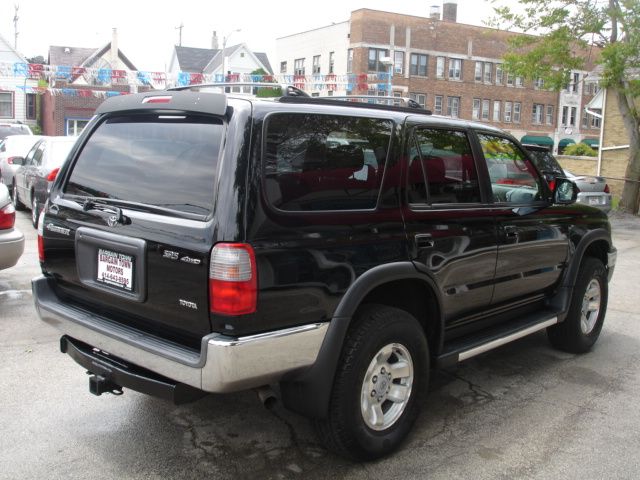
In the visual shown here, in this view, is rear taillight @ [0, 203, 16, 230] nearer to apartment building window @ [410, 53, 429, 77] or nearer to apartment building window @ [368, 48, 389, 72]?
apartment building window @ [368, 48, 389, 72]

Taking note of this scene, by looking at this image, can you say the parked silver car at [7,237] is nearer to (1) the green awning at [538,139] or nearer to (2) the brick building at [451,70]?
(2) the brick building at [451,70]

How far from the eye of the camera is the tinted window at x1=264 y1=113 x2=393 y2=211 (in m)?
3.10

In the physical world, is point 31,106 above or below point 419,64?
below

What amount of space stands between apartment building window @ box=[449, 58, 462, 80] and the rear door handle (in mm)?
54528

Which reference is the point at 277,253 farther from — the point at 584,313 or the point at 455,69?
the point at 455,69

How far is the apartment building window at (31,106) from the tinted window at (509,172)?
147ft

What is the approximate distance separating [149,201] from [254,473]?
1507 millimetres

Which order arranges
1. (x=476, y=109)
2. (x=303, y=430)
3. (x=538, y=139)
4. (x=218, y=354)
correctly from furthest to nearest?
1. (x=538, y=139)
2. (x=476, y=109)
3. (x=303, y=430)
4. (x=218, y=354)

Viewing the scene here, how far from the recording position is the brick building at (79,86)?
37.9 metres

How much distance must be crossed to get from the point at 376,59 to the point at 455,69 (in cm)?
768

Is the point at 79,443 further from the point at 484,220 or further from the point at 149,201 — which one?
the point at 484,220

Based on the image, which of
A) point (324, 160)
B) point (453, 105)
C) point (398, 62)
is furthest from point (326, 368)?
point (453, 105)

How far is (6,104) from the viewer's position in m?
42.1

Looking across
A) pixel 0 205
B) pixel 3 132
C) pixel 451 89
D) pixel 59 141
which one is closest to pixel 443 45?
pixel 451 89
